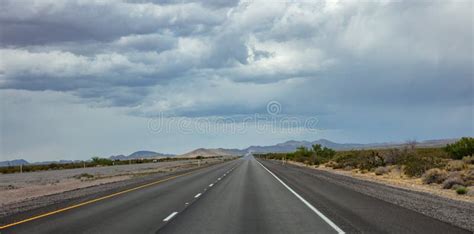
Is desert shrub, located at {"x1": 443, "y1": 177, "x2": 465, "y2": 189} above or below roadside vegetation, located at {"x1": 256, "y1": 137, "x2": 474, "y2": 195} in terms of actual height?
below

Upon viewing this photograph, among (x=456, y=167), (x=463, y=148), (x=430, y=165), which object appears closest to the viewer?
(x=456, y=167)

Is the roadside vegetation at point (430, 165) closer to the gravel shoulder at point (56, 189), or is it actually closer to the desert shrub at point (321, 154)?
the desert shrub at point (321, 154)

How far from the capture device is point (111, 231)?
11.3 m

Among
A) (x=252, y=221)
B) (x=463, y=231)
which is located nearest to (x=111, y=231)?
(x=252, y=221)

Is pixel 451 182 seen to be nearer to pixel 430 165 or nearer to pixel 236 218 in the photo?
pixel 430 165

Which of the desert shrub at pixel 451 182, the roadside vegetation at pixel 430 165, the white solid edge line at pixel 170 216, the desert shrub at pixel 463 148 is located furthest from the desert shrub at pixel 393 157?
the white solid edge line at pixel 170 216

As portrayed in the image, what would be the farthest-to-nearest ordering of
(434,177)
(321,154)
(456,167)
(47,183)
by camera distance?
(321,154), (47,183), (456,167), (434,177)

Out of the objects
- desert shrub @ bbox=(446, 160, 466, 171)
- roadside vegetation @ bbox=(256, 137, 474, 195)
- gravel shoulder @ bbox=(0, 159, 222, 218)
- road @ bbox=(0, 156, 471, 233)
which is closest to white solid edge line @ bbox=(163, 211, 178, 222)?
road @ bbox=(0, 156, 471, 233)

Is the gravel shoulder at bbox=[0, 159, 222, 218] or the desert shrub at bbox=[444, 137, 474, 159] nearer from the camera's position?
the gravel shoulder at bbox=[0, 159, 222, 218]

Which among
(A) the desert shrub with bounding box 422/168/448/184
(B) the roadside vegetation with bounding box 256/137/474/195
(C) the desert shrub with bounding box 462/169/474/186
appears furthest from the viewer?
(A) the desert shrub with bounding box 422/168/448/184

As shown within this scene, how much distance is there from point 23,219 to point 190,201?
632 centimetres

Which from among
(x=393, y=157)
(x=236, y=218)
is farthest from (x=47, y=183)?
(x=236, y=218)

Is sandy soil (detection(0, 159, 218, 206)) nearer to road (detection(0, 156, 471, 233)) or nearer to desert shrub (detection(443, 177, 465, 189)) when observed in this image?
road (detection(0, 156, 471, 233))

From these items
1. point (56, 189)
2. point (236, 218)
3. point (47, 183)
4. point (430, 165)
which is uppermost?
point (430, 165)
